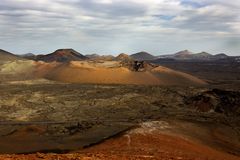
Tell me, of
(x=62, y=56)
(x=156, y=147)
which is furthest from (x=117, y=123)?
(x=62, y=56)

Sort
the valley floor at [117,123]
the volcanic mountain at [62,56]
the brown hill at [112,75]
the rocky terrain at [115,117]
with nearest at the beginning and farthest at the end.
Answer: the valley floor at [117,123] → the rocky terrain at [115,117] → the brown hill at [112,75] → the volcanic mountain at [62,56]

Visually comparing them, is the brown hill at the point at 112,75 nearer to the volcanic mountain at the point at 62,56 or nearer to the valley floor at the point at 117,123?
the valley floor at the point at 117,123

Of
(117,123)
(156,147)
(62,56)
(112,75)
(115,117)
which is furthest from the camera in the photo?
(62,56)

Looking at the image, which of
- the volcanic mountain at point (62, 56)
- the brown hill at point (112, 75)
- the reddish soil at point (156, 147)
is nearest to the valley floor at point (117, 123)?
the reddish soil at point (156, 147)

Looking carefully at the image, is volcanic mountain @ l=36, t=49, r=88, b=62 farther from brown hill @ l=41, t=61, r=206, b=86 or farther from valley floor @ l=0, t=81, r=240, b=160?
valley floor @ l=0, t=81, r=240, b=160

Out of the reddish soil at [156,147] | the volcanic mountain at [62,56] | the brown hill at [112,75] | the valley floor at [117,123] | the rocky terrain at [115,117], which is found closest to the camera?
the reddish soil at [156,147]

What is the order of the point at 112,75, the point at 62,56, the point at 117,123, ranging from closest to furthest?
the point at 117,123, the point at 112,75, the point at 62,56

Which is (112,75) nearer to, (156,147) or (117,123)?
(117,123)

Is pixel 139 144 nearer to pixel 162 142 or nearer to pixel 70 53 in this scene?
pixel 162 142

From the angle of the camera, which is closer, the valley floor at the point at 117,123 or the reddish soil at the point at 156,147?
the reddish soil at the point at 156,147

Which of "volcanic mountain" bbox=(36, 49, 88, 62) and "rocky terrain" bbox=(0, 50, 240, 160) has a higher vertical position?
"volcanic mountain" bbox=(36, 49, 88, 62)

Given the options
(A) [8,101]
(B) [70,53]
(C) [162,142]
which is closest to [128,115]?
(A) [8,101]

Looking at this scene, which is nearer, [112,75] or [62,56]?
[112,75]

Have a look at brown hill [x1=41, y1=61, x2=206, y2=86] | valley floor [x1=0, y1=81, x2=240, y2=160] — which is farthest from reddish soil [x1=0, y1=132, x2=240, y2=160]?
brown hill [x1=41, y1=61, x2=206, y2=86]
